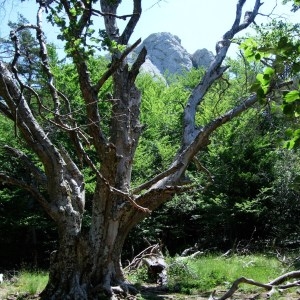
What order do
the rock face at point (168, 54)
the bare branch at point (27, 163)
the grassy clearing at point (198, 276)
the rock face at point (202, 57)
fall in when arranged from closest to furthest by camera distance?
the bare branch at point (27, 163) → the grassy clearing at point (198, 276) → the rock face at point (202, 57) → the rock face at point (168, 54)

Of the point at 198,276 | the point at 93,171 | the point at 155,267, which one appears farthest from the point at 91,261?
the point at 198,276

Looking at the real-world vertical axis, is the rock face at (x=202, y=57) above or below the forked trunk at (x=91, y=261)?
above

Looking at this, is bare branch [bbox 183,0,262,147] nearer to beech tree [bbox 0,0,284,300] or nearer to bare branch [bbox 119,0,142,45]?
beech tree [bbox 0,0,284,300]

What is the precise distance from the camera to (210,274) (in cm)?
944

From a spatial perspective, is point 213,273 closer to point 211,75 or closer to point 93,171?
point 93,171

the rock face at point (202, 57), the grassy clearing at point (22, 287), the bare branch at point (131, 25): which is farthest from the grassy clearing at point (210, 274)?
the rock face at point (202, 57)

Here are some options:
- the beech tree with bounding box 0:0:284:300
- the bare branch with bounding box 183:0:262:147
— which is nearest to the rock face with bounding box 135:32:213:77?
the bare branch with bounding box 183:0:262:147

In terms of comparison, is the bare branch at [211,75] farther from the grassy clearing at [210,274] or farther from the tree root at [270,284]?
the tree root at [270,284]

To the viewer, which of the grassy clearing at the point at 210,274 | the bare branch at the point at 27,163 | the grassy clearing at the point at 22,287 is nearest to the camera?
the bare branch at the point at 27,163

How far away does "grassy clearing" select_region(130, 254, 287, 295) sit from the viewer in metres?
8.68

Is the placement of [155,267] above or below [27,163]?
below

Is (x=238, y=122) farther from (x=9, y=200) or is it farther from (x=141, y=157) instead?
(x=9, y=200)

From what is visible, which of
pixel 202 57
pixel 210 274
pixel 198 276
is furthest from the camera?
pixel 202 57

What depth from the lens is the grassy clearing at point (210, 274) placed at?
8.68m
